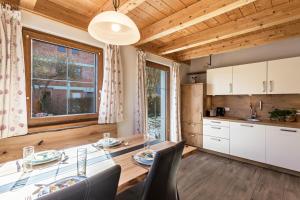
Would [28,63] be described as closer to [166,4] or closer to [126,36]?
[126,36]

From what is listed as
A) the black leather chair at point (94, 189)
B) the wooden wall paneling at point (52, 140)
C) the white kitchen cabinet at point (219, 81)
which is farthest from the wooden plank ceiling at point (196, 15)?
the black leather chair at point (94, 189)

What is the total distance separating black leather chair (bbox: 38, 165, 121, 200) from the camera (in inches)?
20.2

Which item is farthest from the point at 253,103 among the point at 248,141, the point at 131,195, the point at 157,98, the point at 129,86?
the point at 131,195

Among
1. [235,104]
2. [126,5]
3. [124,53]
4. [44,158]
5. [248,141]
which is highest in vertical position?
[126,5]

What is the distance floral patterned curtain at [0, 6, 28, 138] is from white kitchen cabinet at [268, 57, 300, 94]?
394cm

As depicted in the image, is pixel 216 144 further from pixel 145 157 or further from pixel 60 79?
pixel 60 79

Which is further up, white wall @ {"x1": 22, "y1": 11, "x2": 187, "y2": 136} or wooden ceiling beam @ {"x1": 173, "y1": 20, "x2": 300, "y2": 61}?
wooden ceiling beam @ {"x1": 173, "y1": 20, "x2": 300, "y2": 61}

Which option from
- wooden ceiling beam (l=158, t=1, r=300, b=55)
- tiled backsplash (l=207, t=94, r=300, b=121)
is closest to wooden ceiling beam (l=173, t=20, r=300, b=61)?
wooden ceiling beam (l=158, t=1, r=300, b=55)

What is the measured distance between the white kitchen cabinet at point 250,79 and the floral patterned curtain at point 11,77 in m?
3.72

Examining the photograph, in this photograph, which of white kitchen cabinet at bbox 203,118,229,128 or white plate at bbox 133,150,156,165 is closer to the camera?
white plate at bbox 133,150,156,165

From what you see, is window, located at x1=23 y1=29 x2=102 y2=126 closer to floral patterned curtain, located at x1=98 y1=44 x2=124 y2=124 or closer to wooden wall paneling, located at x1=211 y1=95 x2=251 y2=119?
floral patterned curtain, located at x1=98 y1=44 x2=124 y2=124

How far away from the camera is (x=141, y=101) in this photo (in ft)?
9.51

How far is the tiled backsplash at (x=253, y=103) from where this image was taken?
118 inches

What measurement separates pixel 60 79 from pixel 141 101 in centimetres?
138
